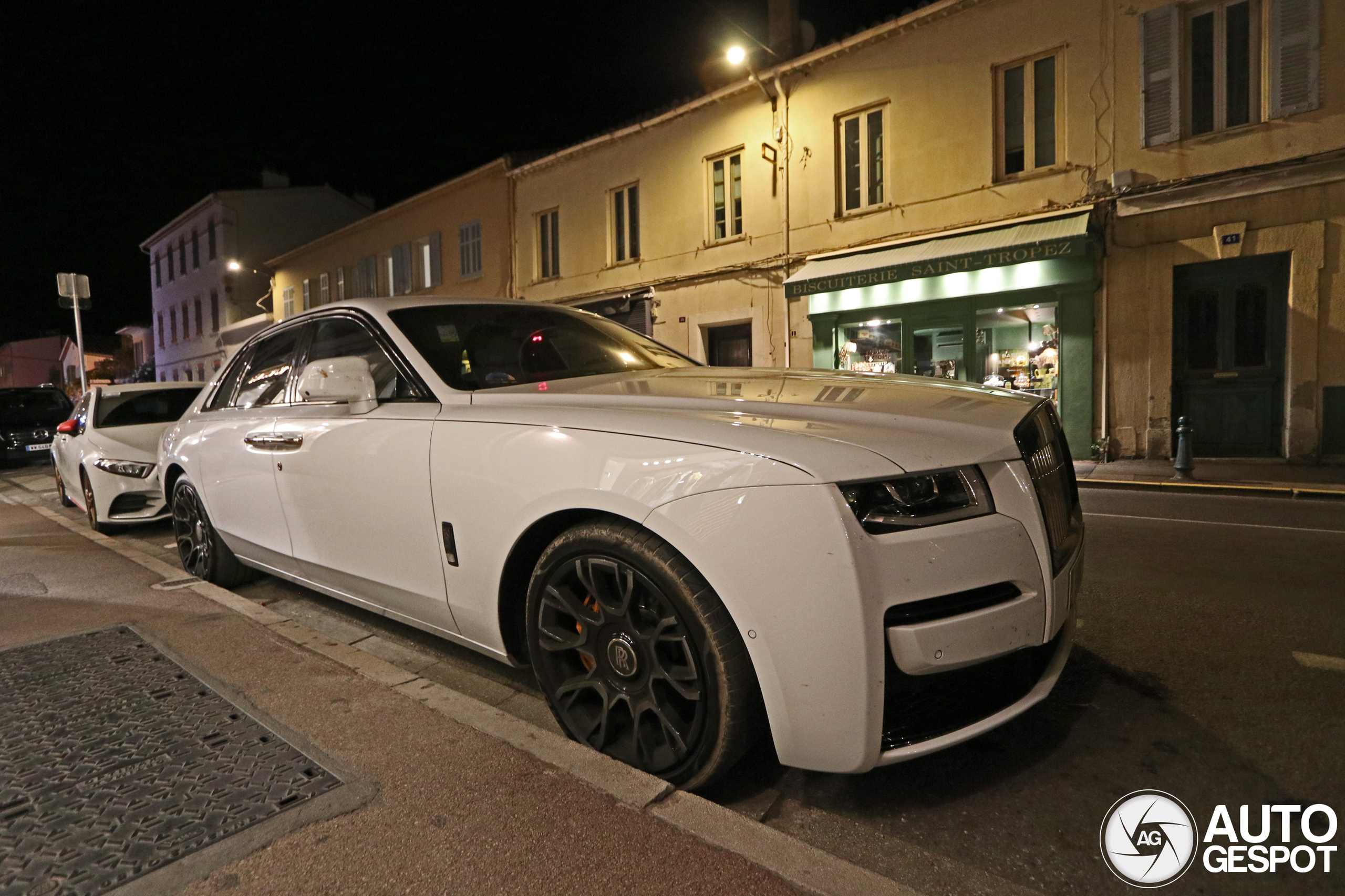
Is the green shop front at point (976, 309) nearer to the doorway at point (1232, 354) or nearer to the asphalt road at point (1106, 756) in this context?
the doorway at point (1232, 354)

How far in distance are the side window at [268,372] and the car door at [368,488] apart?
28 cm

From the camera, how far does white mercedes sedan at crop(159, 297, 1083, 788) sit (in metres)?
1.76

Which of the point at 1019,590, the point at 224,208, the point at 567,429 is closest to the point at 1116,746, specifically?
the point at 1019,590

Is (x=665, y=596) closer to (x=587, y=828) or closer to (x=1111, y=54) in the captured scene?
(x=587, y=828)

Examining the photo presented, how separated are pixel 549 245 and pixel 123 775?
17.4m

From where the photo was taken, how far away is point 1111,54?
33.6 ft

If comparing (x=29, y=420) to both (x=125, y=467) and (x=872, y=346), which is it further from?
(x=872, y=346)

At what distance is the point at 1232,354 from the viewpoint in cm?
997

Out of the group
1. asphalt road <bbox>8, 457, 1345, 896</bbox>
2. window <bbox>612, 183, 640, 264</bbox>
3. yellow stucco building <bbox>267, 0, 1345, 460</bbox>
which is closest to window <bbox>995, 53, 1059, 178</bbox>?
yellow stucco building <bbox>267, 0, 1345, 460</bbox>

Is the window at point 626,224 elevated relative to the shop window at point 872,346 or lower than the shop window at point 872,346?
elevated

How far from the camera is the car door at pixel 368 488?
2.68 meters

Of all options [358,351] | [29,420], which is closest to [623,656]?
[358,351]

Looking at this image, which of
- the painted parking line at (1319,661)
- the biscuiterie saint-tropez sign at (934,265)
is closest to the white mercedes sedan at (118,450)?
the painted parking line at (1319,661)

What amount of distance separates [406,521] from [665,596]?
119 cm
